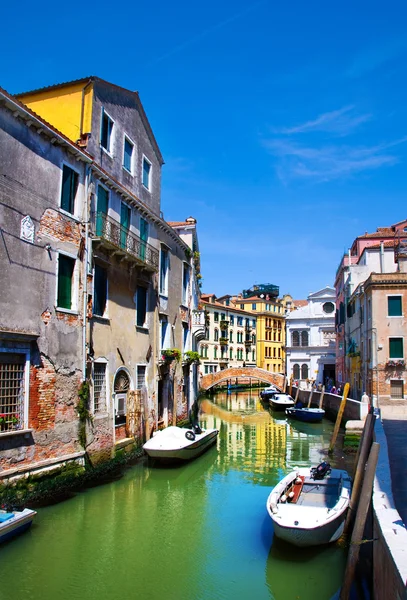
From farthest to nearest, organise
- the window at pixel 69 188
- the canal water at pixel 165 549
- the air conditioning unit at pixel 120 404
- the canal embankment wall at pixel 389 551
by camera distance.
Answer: the air conditioning unit at pixel 120 404
the window at pixel 69 188
the canal water at pixel 165 549
the canal embankment wall at pixel 389 551

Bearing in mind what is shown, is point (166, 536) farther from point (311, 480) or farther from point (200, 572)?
point (311, 480)

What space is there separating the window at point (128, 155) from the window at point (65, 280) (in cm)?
492

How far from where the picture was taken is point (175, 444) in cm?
1443

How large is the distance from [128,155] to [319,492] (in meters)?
11.5

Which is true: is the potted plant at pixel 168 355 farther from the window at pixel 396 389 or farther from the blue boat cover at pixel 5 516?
the window at pixel 396 389

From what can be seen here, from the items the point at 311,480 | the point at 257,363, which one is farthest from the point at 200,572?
the point at 257,363

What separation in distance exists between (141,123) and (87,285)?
289 inches

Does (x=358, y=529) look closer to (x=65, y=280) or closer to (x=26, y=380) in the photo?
(x=26, y=380)

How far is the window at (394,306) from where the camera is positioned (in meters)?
25.1

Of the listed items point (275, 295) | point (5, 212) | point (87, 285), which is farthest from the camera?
point (275, 295)

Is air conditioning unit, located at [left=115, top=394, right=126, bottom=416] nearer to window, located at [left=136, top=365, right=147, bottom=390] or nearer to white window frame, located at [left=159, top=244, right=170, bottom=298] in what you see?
window, located at [left=136, top=365, right=147, bottom=390]

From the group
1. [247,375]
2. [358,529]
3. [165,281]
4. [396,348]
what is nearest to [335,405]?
[396,348]

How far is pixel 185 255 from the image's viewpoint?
2198 centimetres

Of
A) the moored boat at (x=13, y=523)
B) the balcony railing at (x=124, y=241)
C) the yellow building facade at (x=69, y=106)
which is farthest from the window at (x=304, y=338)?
the moored boat at (x=13, y=523)
